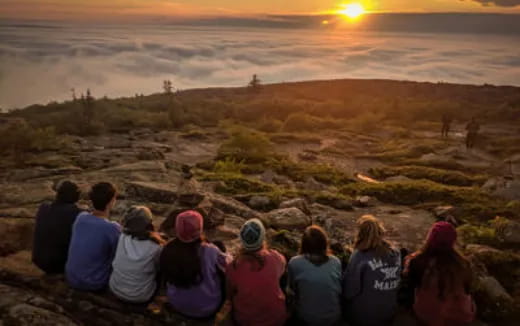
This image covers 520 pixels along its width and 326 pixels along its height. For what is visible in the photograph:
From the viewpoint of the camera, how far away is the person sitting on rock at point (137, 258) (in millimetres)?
5340

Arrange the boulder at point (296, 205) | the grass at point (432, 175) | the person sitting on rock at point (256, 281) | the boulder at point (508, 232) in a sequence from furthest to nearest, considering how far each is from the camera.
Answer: the grass at point (432, 175) < the boulder at point (296, 205) < the boulder at point (508, 232) < the person sitting on rock at point (256, 281)

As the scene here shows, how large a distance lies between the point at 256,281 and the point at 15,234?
4803 mm

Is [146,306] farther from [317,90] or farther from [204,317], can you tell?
[317,90]

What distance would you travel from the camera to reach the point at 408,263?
5.31m

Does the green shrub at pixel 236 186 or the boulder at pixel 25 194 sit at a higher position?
the boulder at pixel 25 194

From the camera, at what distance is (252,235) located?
4906 mm

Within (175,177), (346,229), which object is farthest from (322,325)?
(175,177)

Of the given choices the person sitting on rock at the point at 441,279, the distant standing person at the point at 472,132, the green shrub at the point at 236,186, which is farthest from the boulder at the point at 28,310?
the distant standing person at the point at 472,132

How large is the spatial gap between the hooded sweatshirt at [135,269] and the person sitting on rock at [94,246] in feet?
0.69

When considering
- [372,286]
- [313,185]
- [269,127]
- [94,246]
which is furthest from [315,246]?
[269,127]

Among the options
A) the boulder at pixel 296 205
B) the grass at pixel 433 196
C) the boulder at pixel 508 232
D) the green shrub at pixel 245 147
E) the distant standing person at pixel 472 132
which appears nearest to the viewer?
the boulder at pixel 508 232

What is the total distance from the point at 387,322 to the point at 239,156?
16509mm

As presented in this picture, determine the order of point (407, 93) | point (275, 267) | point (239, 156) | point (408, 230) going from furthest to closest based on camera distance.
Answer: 1. point (407, 93)
2. point (239, 156)
3. point (408, 230)
4. point (275, 267)

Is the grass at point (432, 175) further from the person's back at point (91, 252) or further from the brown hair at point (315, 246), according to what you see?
the person's back at point (91, 252)
